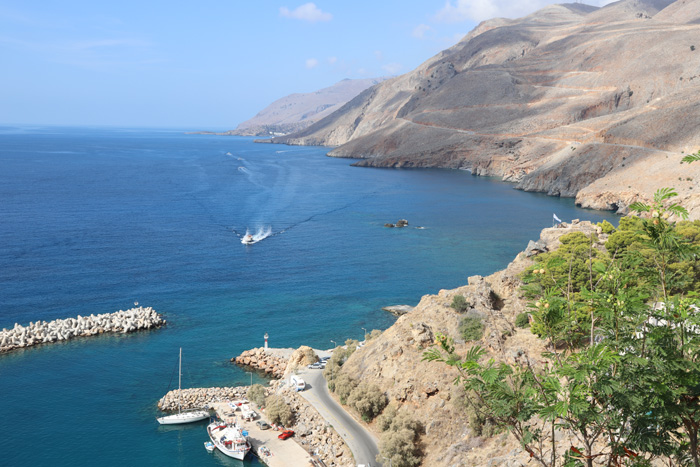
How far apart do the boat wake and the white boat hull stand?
44.6 metres

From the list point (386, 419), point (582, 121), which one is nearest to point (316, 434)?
point (386, 419)

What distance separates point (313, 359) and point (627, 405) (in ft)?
99.0

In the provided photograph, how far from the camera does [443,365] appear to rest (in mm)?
30688

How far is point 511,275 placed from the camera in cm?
3862

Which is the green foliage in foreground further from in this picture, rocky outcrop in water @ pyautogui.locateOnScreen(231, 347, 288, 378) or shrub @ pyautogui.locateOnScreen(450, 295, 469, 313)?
rocky outcrop in water @ pyautogui.locateOnScreen(231, 347, 288, 378)

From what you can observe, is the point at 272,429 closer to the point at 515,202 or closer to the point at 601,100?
the point at 515,202

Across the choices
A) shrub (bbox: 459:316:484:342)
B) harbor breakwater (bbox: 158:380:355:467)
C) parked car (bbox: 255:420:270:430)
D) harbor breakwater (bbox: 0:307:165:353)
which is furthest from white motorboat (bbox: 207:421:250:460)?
harbor breakwater (bbox: 0:307:165:353)

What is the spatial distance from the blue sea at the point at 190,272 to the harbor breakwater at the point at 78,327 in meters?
1.17

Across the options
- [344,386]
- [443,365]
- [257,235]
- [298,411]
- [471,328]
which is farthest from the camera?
[257,235]

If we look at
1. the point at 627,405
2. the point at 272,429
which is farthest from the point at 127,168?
the point at 627,405

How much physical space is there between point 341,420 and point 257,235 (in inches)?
2122

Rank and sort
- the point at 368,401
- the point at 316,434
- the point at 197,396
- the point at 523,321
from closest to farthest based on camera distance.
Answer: the point at 368,401
the point at 316,434
the point at 523,321
the point at 197,396

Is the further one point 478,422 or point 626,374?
point 478,422

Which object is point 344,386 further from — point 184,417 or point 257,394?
point 184,417
